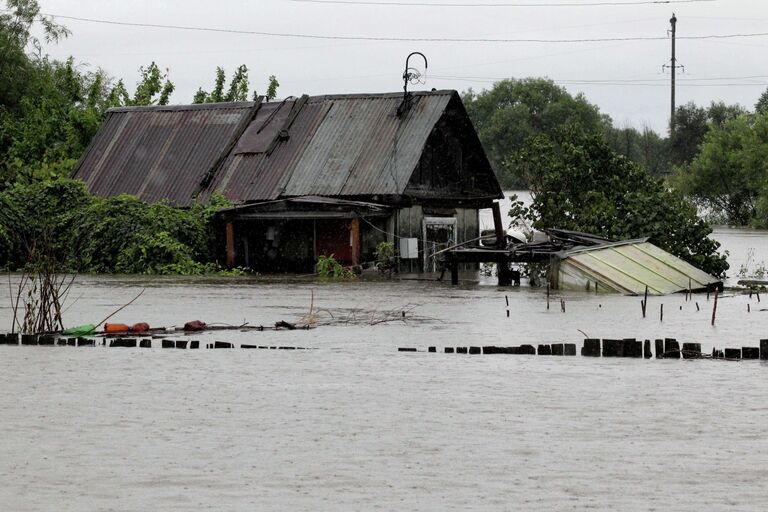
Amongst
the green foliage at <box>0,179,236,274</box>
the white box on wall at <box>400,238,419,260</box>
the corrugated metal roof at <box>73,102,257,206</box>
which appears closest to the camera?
the white box on wall at <box>400,238,419,260</box>

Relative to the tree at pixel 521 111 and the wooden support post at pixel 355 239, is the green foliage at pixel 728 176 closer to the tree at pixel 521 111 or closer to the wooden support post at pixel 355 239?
the tree at pixel 521 111

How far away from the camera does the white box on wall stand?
4169cm

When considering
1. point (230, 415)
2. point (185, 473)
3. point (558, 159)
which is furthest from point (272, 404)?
point (558, 159)

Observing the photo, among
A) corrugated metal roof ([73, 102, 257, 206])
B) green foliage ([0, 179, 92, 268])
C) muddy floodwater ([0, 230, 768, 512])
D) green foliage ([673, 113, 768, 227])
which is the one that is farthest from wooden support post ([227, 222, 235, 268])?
green foliage ([673, 113, 768, 227])

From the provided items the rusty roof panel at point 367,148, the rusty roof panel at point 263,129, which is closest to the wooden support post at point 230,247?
the rusty roof panel at point 367,148

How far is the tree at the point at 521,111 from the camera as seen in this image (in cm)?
11944

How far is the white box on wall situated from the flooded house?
4 cm

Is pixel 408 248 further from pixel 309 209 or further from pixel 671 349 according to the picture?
pixel 671 349

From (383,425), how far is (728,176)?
86.3 m

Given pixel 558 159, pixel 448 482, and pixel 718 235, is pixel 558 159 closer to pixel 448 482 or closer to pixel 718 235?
pixel 448 482

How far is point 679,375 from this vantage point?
17688 millimetres

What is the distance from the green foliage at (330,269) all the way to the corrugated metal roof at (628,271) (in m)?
8.00

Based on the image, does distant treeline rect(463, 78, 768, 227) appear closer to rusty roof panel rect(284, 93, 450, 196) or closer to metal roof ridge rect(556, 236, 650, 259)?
rusty roof panel rect(284, 93, 450, 196)

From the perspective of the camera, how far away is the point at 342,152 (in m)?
44.1
